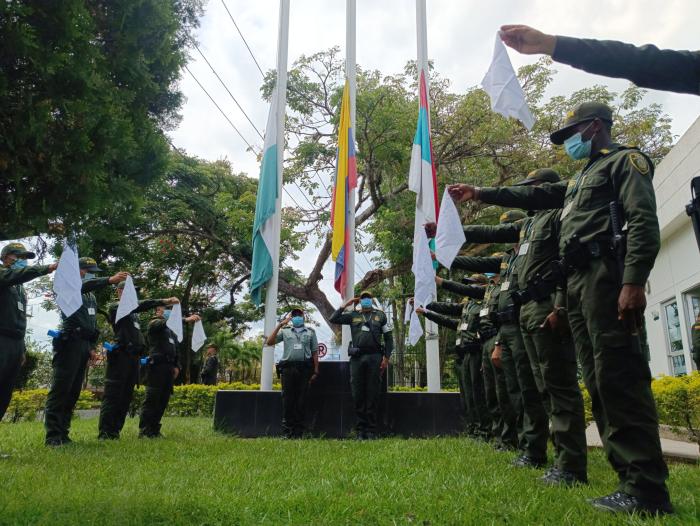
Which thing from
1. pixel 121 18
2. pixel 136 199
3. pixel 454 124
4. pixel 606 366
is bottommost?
pixel 606 366

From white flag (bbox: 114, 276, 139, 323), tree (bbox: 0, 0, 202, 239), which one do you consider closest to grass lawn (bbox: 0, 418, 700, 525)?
tree (bbox: 0, 0, 202, 239)

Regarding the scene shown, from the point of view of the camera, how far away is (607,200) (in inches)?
123

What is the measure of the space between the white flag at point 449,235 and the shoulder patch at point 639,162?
5.66ft

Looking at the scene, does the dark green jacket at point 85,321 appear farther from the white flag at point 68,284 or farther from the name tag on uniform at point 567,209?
the name tag on uniform at point 567,209

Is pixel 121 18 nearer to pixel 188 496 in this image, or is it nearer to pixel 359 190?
pixel 188 496

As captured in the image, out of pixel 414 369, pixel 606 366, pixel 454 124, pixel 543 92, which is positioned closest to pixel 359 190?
pixel 454 124

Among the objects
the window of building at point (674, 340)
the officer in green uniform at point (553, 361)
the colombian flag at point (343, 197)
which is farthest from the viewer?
the window of building at point (674, 340)

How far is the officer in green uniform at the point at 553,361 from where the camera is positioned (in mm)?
3525

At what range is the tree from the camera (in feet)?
8.41

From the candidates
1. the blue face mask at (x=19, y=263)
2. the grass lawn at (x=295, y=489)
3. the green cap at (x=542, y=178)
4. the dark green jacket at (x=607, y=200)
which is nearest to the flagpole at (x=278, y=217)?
the grass lawn at (x=295, y=489)

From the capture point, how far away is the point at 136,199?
3.34 m

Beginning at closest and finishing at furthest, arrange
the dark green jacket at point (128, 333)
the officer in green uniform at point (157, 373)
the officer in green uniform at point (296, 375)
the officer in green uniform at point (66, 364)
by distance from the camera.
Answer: the officer in green uniform at point (66, 364) < the dark green jacket at point (128, 333) < the officer in green uniform at point (157, 373) < the officer in green uniform at point (296, 375)

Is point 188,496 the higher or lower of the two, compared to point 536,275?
lower

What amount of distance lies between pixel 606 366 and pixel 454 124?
1324 cm
